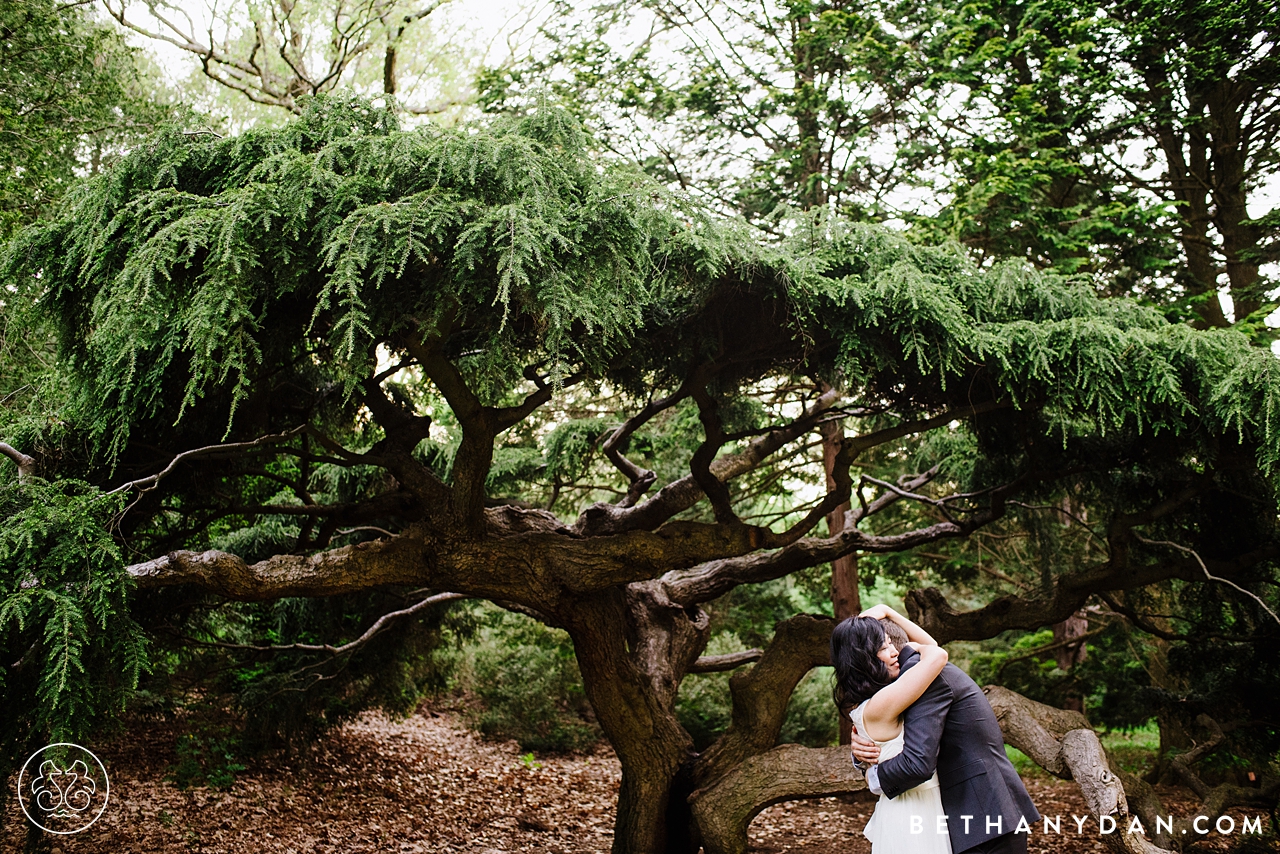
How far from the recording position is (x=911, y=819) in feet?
8.93

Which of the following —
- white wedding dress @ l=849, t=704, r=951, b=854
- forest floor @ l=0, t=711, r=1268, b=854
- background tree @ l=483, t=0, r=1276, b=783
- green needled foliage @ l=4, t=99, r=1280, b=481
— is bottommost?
forest floor @ l=0, t=711, r=1268, b=854

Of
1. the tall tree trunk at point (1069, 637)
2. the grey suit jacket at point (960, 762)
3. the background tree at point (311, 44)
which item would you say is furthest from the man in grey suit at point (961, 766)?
the background tree at point (311, 44)

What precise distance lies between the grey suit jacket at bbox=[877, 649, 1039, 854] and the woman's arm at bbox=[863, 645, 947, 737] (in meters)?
Result: 0.05

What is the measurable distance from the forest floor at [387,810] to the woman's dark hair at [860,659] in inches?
224

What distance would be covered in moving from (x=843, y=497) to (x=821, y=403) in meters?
1.24

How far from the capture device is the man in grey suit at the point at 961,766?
260cm

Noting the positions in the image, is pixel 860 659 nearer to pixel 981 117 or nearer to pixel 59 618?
pixel 59 618

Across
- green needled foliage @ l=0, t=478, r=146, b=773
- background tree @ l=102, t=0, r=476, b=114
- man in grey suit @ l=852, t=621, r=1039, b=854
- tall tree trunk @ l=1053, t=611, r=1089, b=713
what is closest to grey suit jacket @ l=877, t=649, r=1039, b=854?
man in grey suit @ l=852, t=621, r=1039, b=854

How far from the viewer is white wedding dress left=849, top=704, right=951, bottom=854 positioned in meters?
2.70

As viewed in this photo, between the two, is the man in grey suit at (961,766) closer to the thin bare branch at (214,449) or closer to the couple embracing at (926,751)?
the couple embracing at (926,751)

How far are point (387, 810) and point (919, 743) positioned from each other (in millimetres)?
7953

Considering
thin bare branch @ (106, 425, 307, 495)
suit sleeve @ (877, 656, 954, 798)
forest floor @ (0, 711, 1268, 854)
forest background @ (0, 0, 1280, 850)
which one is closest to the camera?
suit sleeve @ (877, 656, 954, 798)

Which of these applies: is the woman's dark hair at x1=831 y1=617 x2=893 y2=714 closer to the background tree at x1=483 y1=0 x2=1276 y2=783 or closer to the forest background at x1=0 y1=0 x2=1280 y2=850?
the forest background at x1=0 y1=0 x2=1280 y2=850

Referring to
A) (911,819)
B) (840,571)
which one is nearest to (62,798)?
(911,819)
